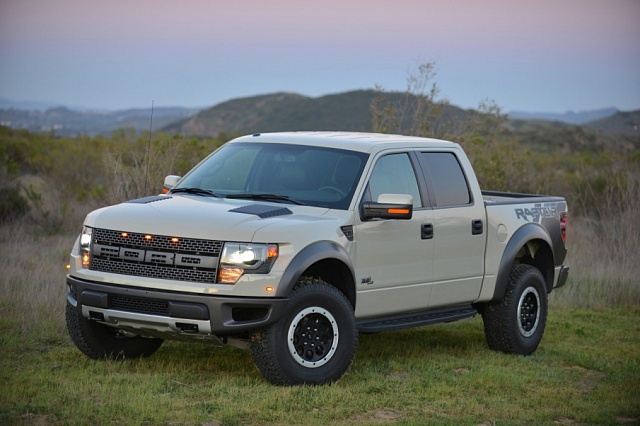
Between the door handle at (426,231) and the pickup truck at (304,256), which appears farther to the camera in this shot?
the door handle at (426,231)

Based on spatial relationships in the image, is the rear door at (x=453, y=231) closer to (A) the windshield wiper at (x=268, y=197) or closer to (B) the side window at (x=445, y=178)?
(B) the side window at (x=445, y=178)

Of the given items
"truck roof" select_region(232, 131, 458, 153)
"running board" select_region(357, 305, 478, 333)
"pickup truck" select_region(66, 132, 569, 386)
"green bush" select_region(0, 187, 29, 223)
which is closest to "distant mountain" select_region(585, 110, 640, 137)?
"green bush" select_region(0, 187, 29, 223)

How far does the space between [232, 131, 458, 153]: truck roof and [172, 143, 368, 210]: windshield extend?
0.21ft

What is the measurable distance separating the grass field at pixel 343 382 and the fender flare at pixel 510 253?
25.0 inches

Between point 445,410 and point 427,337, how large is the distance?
3286 mm

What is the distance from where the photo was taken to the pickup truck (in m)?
7.71

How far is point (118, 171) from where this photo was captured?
1502 centimetres

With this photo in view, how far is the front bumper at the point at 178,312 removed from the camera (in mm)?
7605

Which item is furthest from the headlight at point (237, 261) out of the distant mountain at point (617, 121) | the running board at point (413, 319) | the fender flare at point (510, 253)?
the distant mountain at point (617, 121)

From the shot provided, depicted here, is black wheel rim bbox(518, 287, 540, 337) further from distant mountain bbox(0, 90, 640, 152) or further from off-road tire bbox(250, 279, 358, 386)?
distant mountain bbox(0, 90, 640, 152)

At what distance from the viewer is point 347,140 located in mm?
9078

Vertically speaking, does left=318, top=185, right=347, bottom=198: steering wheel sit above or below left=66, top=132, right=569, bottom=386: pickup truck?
above

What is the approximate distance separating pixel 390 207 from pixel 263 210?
979 millimetres

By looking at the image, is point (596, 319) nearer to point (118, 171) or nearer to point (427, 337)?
point (427, 337)
